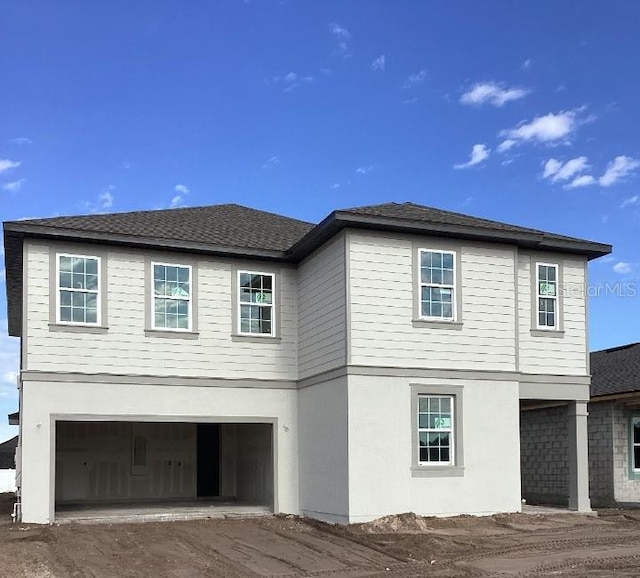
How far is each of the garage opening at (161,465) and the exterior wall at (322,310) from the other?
96.9 inches

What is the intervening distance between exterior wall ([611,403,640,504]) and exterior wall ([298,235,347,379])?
8515 millimetres

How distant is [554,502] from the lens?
2223cm

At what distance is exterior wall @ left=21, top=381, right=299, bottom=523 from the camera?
54.6ft

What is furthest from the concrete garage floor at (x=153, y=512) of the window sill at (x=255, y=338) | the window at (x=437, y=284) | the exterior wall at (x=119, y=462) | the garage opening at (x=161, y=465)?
the window at (x=437, y=284)

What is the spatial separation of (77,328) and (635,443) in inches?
550

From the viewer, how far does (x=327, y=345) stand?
56.5 feet

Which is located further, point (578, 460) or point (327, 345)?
point (578, 460)

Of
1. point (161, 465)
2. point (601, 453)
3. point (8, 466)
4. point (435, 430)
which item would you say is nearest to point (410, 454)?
point (435, 430)

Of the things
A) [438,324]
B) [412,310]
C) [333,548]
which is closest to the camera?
[333,548]

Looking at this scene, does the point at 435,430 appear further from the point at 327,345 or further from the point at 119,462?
the point at 119,462

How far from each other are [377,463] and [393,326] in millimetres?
2627

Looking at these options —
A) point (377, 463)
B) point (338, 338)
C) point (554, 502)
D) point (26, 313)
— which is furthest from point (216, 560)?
point (554, 502)

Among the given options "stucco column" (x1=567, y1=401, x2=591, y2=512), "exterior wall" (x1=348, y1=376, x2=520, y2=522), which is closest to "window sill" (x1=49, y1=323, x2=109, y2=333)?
"exterior wall" (x1=348, y1=376, x2=520, y2=522)

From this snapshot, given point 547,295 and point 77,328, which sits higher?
point 547,295
